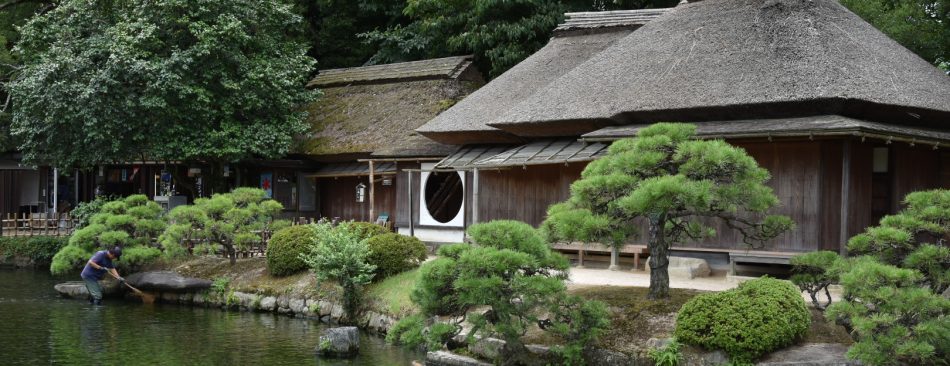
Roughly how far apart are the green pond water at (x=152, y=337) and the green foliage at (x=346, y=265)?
817 mm

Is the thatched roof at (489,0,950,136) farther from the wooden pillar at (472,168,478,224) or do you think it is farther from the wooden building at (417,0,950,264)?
the wooden pillar at (472,168,478,224)

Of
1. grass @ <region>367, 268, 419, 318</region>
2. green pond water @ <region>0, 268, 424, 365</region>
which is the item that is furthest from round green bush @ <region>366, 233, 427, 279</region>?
green pond water @ <region>0, 268, 424, 365</region>

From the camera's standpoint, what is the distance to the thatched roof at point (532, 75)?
797 inches

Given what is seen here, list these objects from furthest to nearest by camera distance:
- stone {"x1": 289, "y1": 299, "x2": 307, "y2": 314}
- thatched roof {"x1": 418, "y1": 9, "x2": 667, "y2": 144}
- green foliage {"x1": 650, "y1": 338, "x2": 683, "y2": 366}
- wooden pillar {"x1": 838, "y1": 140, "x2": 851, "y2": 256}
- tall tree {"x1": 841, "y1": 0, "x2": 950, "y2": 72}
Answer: tall tree {"x1": 841, "y1": 0, "x2": 950, "y2": 72} < thatched roof {"x1": 418, "y1": 9, "x2": 667, "y2": 144} < stone {"x1": 289, "y1": 299, "x2": 307, "y2": 314} < wooden pillar {"x1": 838, "y1": 140, "x2": 851, "y2": 256} < green foliage {"x1": 650, "y1": 338, "x2": 683, "y2": 366}

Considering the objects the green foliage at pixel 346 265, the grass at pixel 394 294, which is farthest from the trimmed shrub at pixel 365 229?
the grass at pixel 394 294

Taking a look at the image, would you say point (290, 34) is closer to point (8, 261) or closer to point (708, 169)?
point (8, 261)

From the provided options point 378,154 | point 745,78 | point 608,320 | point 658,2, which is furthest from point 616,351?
point 658,2

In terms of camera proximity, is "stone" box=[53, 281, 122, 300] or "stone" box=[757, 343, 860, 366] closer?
"stone" box=[757, 343, 860, 366]

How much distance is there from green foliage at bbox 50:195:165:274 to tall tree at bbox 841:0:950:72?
1700 centimetres

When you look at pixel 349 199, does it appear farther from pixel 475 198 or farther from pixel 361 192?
pixel 475 198

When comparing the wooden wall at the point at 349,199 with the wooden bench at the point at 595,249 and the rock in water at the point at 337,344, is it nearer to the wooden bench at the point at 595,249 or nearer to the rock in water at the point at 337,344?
the wooden bench at the point at 595,249

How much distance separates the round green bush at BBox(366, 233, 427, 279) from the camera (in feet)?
56.1

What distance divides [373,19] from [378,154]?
12639 millimetres

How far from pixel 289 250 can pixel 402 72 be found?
9510 millimetres
